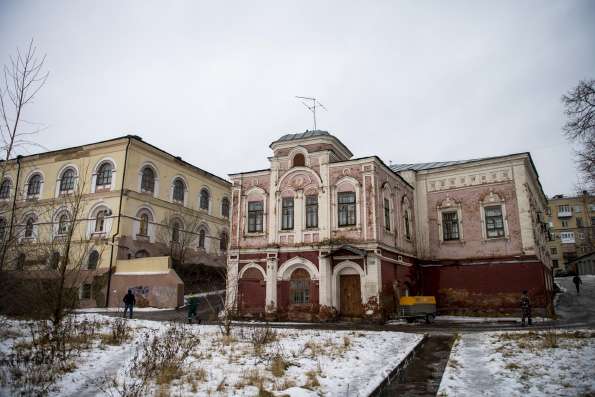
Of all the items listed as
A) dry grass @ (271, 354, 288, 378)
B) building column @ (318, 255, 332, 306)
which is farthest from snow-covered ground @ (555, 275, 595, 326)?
dry grass @ (271, 354, 288, 378)

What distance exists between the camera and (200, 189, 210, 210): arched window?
1567 inches

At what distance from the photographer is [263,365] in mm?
9305

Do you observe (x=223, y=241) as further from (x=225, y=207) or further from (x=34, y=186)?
(x=34, y=186)

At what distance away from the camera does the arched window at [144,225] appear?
32750 millimetres

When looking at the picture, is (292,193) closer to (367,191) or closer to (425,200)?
(367,191)

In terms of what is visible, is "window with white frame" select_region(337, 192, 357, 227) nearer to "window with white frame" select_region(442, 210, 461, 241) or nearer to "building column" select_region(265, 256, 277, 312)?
"building column" select_region(265, 256, 277, 312)

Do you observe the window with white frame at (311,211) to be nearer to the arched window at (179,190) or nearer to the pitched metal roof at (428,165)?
the pitched metal roof at (428,165)

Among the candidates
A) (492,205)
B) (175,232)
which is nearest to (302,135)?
(492,205)

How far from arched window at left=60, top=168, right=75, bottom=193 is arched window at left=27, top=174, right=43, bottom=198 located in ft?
7.98

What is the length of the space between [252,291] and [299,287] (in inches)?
111

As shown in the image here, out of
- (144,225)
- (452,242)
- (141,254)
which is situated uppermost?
(144,225)

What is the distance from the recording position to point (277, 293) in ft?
75.2

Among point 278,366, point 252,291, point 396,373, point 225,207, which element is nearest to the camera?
point 278,366

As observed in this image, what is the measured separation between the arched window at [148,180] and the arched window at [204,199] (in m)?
6.14
